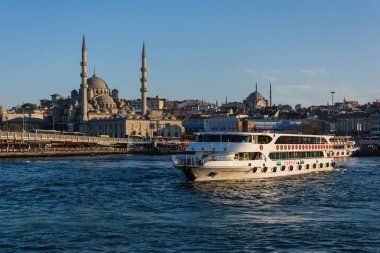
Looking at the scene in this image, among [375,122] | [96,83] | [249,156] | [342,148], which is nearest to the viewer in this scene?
[249,156]

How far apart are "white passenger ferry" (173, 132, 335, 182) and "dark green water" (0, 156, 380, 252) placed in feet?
3.68

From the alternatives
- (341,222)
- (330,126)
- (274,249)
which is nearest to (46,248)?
(274,249)

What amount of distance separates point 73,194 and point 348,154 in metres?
71.3

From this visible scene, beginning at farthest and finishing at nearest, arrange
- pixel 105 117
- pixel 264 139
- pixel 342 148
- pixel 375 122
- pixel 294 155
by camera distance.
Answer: pixel 105 117 < pixel 375 122 < pixel 342 148 < pixel 294 155 < pixel 264 139

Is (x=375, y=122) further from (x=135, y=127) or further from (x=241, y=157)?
(x=241, y=157)

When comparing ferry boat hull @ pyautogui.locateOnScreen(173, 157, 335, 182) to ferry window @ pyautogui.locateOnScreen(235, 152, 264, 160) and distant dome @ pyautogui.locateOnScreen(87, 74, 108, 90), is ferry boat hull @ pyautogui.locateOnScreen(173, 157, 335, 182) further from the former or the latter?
distant dome @ pyautogui.locateOnScreen(87, 74, 108, 90)

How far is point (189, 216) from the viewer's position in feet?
87.6

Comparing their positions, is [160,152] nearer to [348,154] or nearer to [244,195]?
[348,154]

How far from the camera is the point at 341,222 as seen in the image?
25438 mm

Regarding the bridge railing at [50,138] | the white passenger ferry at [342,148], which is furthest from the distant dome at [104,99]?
the white passenger ferry at [342,148]

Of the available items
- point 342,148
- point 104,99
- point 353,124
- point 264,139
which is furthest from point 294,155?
point 104,99

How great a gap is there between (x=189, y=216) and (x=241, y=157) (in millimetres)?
14999

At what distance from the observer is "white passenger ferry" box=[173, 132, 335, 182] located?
39.0m

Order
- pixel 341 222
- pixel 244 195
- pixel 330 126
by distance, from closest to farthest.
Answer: pixel 341 222 < pixel 244 195 < pixel 330 126
